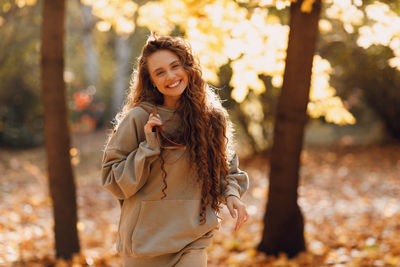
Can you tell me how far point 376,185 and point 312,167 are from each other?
6.29 feet

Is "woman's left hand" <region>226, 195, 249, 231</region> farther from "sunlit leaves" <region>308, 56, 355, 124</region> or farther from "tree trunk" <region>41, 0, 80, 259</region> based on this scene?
"sunlit leaves" <region>308, 56, 355, 124</region>

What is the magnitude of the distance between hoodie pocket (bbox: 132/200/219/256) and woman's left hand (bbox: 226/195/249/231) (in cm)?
18

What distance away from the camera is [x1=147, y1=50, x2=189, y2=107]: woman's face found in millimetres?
2293

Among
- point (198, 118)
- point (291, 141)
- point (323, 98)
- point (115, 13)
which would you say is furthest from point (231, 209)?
point (115, 13)

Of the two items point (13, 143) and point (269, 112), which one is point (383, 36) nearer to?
point (269, 112)

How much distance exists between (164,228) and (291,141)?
2.17 m

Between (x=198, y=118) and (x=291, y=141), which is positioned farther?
(x=291, y=141)

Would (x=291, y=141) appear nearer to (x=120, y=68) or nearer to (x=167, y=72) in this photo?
(x=167, y=72)

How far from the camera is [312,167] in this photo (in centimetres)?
996

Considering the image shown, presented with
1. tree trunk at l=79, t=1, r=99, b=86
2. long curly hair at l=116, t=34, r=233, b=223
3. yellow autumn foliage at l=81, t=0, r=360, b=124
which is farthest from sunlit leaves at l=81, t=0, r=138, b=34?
tree trunk at l=79, t=1, r=99, b=86

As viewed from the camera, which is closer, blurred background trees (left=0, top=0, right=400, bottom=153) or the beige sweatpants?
the beige sweatpants

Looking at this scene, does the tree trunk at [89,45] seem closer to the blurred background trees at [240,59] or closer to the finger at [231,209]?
the blurred background trees at [240,59]

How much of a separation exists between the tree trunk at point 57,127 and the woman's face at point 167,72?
1990mm

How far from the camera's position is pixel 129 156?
7.14 feet
